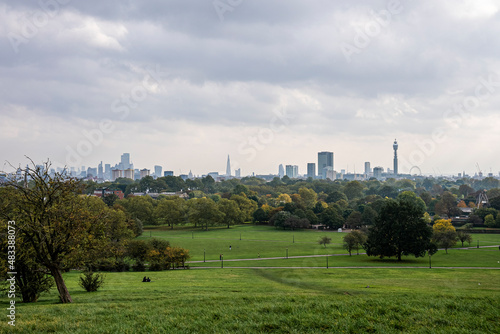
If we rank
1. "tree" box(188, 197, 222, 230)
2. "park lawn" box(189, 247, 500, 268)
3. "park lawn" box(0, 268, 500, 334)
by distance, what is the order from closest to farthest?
"park lawn" box(0, 268, 500, 334)
"park lawn" box(189, 247, 500, 268)
"tree" box(188, 197, 222, 230)

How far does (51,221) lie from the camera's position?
645 inches

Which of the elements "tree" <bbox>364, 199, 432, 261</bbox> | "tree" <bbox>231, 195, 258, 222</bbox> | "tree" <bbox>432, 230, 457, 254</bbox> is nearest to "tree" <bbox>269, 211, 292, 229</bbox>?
"tree" <bbox>231, 195, 258, 222</bbox>

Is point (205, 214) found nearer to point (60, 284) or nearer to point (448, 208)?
point (448, 208)

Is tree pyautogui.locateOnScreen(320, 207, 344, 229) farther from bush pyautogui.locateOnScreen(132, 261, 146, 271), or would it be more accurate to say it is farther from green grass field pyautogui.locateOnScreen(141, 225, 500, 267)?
bush pyautogui.locateOnScreen(132, 261, 146, 271)

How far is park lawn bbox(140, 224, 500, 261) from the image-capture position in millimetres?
56531

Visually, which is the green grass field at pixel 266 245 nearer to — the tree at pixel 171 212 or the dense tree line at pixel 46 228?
the tree at pixel 171 212

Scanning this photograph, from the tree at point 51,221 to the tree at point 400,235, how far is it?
42.0m

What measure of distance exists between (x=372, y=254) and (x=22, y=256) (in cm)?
4423

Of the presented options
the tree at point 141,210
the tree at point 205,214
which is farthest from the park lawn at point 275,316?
Result: the tree at point 141,210

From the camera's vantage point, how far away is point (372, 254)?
166 feet

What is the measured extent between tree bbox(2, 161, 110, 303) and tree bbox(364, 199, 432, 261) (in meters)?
42.0


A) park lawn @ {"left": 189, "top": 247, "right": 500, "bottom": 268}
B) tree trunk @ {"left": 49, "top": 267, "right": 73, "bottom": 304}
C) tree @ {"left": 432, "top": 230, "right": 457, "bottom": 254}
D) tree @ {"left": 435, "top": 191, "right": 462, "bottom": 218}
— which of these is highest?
tree trunk @ {"left": 49, "top": 267, "right": 73, "bottom": 304}

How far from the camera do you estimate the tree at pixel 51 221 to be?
1622cm

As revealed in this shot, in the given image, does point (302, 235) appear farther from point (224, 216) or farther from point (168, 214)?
point (168, 214)
